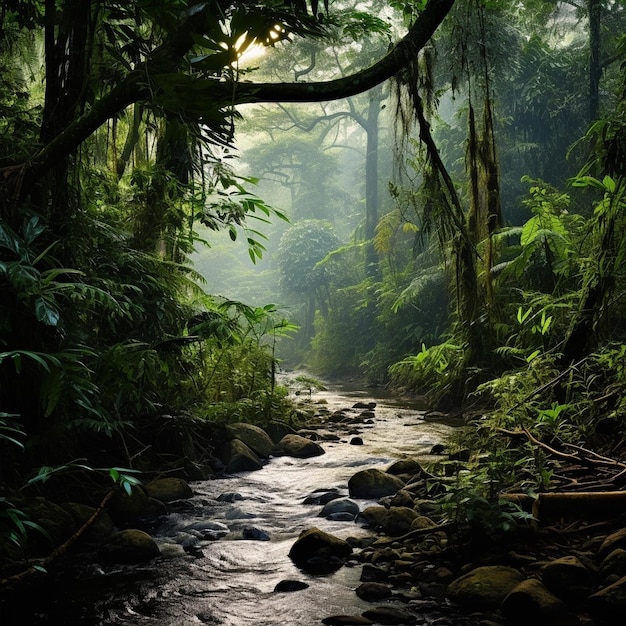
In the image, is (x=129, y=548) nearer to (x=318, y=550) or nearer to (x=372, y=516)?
(x=318, y=550)

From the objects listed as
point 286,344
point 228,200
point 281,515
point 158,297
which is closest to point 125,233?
point 158,297

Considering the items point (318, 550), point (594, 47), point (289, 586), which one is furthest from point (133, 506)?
point (594, 47)

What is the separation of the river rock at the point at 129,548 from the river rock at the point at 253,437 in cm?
261

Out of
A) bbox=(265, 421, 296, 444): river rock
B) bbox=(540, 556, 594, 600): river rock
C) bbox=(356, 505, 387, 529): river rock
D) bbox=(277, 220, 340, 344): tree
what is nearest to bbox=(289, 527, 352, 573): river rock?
bbox=(356, 505, 387, 529): river rock

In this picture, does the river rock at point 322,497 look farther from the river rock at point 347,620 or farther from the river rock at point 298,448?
the river rock at point 347,620

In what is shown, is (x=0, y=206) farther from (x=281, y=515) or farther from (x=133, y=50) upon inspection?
(x=281, y=515)

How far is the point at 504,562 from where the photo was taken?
8.75 ft

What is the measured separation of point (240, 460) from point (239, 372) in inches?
70.6

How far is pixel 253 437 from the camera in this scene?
6.00 m

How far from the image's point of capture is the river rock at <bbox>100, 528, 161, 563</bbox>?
3.13m

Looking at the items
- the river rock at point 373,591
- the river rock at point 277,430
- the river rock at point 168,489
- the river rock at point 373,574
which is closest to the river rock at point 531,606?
the river rock at point 373,591

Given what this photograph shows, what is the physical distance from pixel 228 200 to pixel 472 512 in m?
3.24

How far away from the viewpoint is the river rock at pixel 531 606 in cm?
228

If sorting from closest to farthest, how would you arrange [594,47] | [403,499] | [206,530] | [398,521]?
[398,521] < [206,530] < [403,499] < [594,47]
